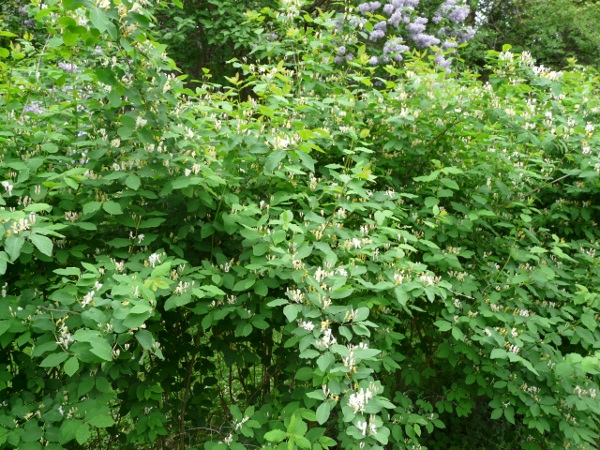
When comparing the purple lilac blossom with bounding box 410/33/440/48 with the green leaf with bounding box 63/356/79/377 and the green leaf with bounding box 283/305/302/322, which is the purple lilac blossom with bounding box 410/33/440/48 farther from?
the green leaf with bounding box 63/356/79/377

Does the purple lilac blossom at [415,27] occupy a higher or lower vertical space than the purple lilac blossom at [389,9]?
lower

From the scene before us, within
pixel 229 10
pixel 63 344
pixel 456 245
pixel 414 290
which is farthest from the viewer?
pixel 229 10

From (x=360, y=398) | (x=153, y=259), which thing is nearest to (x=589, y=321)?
(x=360, y=398)

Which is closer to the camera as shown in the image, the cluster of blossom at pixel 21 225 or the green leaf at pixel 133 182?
the cluster of blossom at pixel 21 225

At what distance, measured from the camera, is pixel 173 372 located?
269 cm

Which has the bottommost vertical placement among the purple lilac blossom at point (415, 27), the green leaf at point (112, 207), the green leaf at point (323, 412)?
the purple lilac blossom at point (415, 27)

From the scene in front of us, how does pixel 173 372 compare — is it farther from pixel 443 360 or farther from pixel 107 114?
pixel 443 360

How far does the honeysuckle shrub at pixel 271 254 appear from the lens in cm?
196

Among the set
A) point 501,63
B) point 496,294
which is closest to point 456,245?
point 496,294

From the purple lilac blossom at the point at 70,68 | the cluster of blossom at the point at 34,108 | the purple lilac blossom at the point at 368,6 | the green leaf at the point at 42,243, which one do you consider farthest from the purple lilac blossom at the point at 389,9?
the green leaf at the point at 42,243

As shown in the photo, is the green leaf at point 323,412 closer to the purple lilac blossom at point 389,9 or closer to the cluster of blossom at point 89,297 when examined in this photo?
the cluster of blossom at point 89,297

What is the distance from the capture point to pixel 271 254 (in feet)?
7.29

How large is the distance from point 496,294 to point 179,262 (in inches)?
63.3

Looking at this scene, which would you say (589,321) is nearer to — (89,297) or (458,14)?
(89,297)
